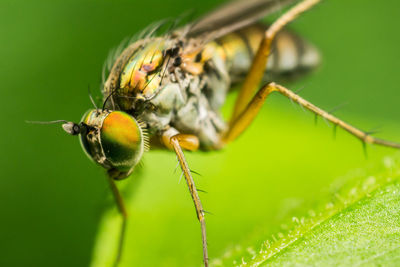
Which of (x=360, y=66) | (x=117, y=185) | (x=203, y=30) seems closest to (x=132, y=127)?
(x=117, y=185)

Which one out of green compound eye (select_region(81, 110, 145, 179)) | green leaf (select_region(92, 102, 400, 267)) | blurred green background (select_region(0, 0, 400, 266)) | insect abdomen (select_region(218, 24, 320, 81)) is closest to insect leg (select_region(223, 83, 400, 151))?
green leaf (select_region(92, 102, 400, 267))

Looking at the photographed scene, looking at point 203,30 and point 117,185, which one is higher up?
point 203,30

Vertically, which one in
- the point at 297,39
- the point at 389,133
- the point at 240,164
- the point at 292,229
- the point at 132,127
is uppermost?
the point at 132,127

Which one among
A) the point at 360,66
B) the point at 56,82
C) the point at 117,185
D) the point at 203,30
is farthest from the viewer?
the point at 360,66

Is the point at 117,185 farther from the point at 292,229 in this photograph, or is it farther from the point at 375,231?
the point at 375,231

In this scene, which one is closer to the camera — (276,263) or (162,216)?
(276,263)

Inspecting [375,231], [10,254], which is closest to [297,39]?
[375,231]

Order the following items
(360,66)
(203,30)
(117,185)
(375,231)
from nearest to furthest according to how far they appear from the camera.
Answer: (375,231) → (117,185) → (203,30) → (360,66)

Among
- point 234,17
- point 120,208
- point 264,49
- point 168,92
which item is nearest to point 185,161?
point 168,92

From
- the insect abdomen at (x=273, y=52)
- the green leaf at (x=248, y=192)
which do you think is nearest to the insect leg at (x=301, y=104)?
the green leaf at (x=248, y=192)
